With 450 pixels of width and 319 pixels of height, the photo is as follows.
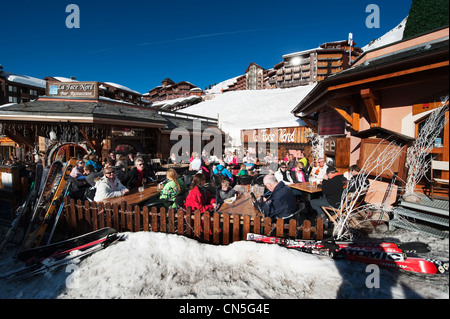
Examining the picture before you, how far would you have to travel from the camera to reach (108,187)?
484cm

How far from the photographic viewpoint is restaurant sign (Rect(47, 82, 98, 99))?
11.3 m

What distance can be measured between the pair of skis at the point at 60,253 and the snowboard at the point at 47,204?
404mm

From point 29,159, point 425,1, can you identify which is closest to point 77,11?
point 425,1

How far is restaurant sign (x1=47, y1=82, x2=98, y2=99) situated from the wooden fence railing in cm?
912

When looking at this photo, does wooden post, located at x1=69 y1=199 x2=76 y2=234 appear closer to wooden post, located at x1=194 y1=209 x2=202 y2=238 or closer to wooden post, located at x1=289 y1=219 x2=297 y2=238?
wooden post, located at x1=194 y1=209 x2=202 y2=238

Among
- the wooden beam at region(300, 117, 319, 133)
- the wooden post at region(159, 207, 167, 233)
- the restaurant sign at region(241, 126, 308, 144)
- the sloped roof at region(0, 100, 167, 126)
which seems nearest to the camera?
the wooden post at region(159, 207, 167, 233)

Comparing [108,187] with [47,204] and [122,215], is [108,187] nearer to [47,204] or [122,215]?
[122,215]

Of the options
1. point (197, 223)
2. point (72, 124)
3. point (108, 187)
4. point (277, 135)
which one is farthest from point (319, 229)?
point (277, 135)

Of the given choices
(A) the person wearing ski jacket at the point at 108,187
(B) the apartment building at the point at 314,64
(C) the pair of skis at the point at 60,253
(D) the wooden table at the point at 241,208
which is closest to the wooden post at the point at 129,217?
(C) the pair of skis at the point at 60,253

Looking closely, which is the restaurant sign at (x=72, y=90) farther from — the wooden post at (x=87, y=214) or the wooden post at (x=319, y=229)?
the wooden post at (x=319, y=229)

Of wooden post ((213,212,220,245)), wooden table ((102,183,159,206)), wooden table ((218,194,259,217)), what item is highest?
wooden table ((102,183,159,206))

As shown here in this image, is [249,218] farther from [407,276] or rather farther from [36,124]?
[36,124]

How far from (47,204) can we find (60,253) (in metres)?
1.49

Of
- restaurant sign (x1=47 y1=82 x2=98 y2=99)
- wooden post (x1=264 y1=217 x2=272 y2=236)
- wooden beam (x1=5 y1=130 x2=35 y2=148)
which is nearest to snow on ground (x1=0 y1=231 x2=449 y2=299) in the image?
wooden post (x1=264 y1=217 x2=272 y2=236)
